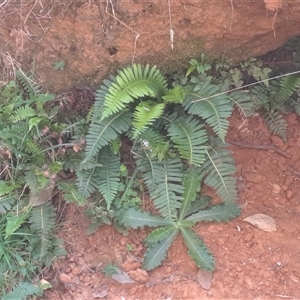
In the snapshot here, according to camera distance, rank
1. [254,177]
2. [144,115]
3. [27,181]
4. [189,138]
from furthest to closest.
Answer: [254,177]
[27,181]
[189,138]
[144,115]

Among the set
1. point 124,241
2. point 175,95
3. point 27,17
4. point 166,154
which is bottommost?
point 124,241

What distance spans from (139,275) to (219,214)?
68 centimetres

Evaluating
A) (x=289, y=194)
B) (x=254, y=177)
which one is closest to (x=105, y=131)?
(x=254, y=177)

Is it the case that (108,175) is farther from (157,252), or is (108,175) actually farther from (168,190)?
(157,252)

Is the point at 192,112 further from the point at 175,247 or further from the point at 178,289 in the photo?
the point at 178,289

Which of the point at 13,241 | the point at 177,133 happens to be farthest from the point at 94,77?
the point at 13,241

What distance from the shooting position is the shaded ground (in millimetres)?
3420

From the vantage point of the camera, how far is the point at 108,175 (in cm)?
366

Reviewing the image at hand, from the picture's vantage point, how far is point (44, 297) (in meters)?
3.55

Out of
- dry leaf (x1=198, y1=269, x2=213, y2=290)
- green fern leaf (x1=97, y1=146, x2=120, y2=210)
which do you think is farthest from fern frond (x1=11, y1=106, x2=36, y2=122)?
dry leaf (x1=198, y1=269, x2=213, y2=290)

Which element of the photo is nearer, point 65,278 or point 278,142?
point 65,278

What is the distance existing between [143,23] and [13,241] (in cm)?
176

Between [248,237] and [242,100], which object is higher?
[242,100]

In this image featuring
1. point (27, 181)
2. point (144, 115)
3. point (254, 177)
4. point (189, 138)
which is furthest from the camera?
point (254, 177)
